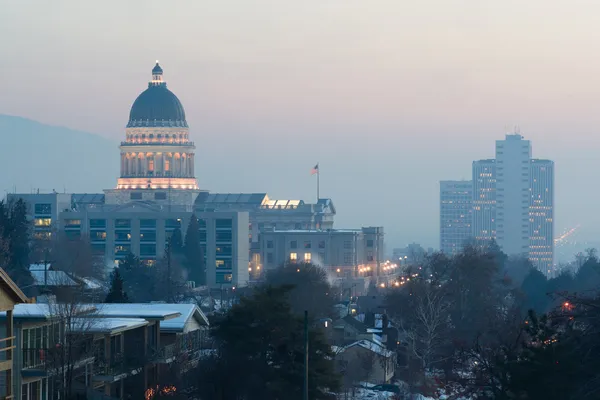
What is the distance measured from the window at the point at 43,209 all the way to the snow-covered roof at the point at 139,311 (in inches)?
5198

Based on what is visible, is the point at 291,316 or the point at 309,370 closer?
the point at 309,370

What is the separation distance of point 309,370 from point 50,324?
21.7ft

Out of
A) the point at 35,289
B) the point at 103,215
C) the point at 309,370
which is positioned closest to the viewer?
the point at 309,370

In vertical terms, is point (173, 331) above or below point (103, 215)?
below

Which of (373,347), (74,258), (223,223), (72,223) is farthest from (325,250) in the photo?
(373,347)

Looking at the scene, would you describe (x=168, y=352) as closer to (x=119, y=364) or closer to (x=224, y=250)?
(x=119, y=364)

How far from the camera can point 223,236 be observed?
166 metres

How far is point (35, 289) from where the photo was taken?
65.8 m

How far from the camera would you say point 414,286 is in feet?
260

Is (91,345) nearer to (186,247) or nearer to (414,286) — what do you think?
(414,286)

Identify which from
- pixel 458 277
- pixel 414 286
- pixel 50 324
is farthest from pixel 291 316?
pixel 458 277

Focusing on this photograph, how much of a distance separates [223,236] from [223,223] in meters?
1.58

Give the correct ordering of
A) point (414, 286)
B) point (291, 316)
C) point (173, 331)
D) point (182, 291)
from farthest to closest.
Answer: point (182, 291) → point (414, 286) → point (173, 331) → point (291, 316)

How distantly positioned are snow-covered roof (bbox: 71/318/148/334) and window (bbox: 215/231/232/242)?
123 m
